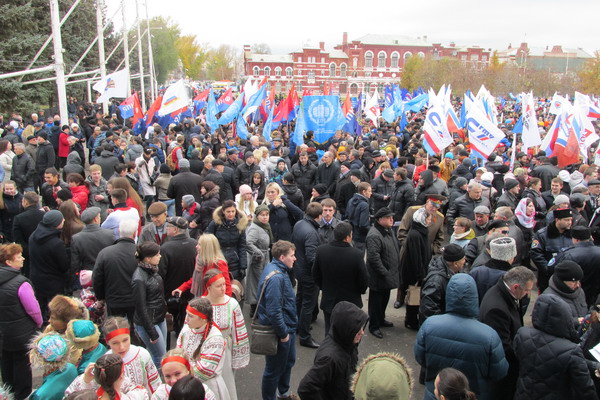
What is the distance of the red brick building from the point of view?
89000 mm

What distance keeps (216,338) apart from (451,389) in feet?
5.69

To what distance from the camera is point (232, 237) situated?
19.0 ft

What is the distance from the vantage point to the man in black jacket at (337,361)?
318 cm

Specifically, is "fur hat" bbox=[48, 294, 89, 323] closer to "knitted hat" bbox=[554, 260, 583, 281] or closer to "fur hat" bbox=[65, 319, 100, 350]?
"fur hat" bbox=[65, 319, 100, 350]

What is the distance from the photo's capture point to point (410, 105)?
22.3 m

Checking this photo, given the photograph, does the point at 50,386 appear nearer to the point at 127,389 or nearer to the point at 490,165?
the point at 127,389

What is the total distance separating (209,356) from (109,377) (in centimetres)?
81

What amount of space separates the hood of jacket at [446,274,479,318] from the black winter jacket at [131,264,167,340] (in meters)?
2.60

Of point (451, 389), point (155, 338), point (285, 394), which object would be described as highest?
point (451, 389)

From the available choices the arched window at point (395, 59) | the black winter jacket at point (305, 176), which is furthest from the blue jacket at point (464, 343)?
the arched window at point (395, 59)

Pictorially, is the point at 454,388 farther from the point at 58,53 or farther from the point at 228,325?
the point at 58,53

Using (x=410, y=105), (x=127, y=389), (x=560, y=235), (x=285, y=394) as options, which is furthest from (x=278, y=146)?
(x=410, y=105)

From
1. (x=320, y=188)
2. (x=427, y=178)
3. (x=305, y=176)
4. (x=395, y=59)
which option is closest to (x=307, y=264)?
(x=320, y=188)

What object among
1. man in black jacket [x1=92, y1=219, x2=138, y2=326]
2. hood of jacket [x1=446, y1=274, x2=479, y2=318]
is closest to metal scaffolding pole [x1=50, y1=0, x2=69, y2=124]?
man in black jacket [x1=92, y1=219, x2=138, y2=326]
